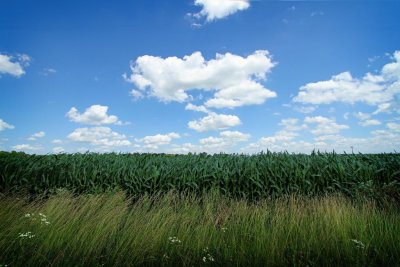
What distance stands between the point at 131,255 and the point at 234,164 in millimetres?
4616

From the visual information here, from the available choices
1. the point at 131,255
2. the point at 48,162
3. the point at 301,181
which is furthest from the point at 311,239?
the point at 48,162

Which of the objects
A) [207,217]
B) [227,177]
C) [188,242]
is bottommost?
[188,242]

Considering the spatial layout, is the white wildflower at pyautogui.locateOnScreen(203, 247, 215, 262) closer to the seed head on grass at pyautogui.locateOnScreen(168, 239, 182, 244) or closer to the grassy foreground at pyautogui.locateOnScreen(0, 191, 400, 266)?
the grassy foreground at pyautogui.locateOnScreen(0, 191, 400, 266)

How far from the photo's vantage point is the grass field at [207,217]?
448 centimetres

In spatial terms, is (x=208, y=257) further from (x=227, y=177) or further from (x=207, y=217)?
(x=227, y=177)

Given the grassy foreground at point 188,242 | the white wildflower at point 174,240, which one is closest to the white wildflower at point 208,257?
the grassy foreground at point 188,242

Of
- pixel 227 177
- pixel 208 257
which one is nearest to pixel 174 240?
pixel 208 257

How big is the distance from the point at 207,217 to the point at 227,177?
6.30 ft

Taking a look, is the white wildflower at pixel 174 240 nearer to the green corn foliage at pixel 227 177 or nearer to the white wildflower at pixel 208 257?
the white wildflower at pixel 208 257

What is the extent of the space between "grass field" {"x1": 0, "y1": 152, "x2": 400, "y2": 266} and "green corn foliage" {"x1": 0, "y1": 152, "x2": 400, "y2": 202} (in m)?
0.03

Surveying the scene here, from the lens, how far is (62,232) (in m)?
4.96

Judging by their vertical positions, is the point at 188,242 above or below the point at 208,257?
above

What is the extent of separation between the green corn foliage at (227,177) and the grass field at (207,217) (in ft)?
0.09

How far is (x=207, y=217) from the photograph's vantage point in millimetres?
5922
